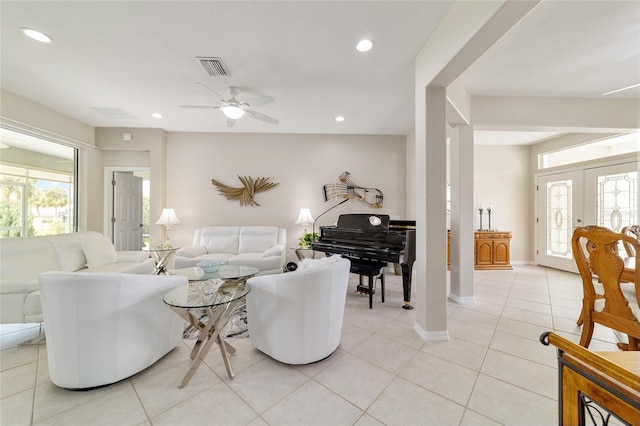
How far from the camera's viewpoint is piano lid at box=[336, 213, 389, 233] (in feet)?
11.0

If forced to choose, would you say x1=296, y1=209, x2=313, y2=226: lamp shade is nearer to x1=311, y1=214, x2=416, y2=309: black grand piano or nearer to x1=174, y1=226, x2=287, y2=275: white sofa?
x1=174, y1=226, x2=287, y2=275: white sofa

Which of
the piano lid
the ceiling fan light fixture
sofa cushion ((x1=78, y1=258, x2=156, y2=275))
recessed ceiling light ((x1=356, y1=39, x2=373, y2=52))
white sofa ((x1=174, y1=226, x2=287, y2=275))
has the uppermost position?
recessed ceiling light ((x1=356, y1=39, x2=373, y2=52))

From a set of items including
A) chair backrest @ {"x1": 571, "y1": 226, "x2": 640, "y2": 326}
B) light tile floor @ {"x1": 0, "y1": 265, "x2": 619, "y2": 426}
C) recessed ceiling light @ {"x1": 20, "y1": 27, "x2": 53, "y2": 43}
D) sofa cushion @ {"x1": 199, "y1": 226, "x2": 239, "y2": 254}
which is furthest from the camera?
sofa cushion @ {"x1": 199, "y1": 226, "x2": 239, "y2": 254}

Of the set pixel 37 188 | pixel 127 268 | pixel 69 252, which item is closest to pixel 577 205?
pixel 127 268

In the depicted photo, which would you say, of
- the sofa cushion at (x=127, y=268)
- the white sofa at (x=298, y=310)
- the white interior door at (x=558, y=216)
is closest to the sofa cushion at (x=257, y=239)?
the sofa cushion at (x=127, y=268)

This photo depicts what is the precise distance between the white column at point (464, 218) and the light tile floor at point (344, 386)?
0.72 meters

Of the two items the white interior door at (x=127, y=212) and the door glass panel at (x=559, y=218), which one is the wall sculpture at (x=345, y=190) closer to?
the door glass panel at (x=559, y=218)

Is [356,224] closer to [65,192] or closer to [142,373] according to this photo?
[142,373]

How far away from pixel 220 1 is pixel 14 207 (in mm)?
5641

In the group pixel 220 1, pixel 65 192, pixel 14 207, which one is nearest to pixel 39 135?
pixel 65 192

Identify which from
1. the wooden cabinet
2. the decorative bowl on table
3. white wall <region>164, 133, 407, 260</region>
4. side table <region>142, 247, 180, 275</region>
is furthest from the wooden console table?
side table <region>142, 247, 180, 275</region>

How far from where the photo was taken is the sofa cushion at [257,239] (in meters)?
4.39

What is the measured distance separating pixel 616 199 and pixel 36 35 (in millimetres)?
7877

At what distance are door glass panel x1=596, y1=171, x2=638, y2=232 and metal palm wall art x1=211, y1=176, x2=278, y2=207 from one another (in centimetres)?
590
